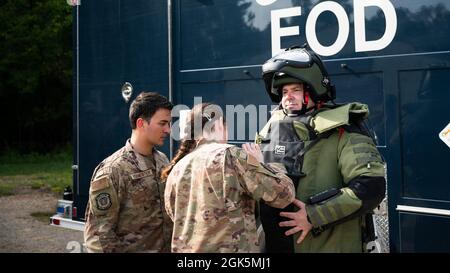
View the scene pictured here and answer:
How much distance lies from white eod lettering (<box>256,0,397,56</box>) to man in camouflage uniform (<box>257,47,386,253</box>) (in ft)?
2.43

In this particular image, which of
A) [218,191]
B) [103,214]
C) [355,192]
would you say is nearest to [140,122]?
[103,214]

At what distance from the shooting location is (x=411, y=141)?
9.88ft

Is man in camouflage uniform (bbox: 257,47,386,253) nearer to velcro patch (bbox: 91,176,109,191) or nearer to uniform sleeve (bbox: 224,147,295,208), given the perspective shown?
uniform sleeve (bbox: 224,147,295,208)

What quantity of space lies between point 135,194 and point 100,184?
7.0 inches

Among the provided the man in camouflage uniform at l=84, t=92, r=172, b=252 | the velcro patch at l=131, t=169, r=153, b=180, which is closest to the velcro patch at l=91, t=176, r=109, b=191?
the man in camouflage uniform at l=84, t=92, r=172, b=252

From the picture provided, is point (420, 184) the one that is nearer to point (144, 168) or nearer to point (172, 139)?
point (144, 168)

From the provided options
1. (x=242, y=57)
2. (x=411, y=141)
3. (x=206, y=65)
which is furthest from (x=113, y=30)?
Answer: (x=411, y=141)

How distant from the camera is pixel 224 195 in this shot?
212 cm

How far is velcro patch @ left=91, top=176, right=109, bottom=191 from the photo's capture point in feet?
8.07

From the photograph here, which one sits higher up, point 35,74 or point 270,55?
point 35,74

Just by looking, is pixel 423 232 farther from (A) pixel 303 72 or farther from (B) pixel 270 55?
(B) pixel 270 55

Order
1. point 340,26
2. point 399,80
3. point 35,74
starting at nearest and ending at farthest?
1. point 399,80
2. point 340,26
3. point 35,74

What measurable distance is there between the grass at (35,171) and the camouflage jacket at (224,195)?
29.6ft

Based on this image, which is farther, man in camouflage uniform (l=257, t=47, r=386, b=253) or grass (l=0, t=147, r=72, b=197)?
grass (l=0, t=147, r=72, b=197)
